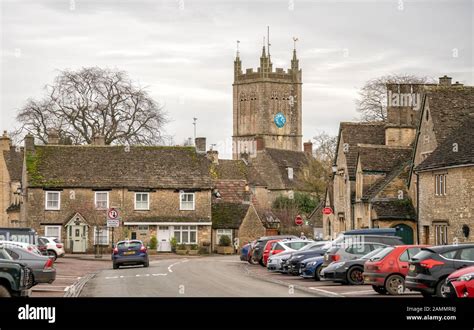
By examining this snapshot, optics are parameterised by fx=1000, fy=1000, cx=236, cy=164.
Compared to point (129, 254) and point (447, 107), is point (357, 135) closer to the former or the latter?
point (447, 107)

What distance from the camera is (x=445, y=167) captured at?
163 ft

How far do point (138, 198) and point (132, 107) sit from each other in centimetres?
2041

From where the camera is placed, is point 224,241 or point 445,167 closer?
point 445,167

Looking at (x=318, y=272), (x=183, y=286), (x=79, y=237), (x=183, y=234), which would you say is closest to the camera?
(x=183, y=286)

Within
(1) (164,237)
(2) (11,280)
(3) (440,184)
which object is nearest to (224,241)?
(1) (164,237)

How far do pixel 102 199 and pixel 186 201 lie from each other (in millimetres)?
6539

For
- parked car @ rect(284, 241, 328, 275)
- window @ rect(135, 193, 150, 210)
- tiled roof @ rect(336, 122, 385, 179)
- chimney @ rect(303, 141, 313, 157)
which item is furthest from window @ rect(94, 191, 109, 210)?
chimney @ rect(303, 141, 313, 157)

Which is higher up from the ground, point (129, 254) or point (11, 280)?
point (129, 254)

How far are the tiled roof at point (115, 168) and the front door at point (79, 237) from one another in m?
3.49

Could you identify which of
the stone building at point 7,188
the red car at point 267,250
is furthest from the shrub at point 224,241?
the red car at point 267,250

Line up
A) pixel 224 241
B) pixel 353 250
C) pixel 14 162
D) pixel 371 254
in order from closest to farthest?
pixel 371 254
pixel 353 250
pixel 224 241
pixel 14 162

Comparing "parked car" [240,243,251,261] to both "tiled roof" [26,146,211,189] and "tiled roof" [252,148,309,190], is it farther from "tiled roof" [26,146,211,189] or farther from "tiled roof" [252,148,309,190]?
"tiled roof" [252,148,309,190]

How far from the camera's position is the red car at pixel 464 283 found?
885 inches

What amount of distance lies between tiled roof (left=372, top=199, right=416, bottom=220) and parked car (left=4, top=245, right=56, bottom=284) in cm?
2800
